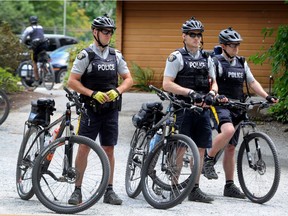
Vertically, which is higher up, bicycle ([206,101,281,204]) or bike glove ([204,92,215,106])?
bike glove ([204,92,215,106])

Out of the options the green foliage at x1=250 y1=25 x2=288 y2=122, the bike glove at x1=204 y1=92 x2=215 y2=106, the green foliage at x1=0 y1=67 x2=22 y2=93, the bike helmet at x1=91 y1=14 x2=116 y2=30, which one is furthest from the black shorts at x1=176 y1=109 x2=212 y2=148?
the green foliage at x1=0 y1=67 x2=22 y2=93

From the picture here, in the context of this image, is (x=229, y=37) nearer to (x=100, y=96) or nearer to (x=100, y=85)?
(x=100, y=85)

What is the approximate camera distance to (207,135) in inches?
371

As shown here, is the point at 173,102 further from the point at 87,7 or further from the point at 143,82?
→ the point at 87,7

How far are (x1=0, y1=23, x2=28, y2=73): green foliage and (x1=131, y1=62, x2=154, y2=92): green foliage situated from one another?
315cm

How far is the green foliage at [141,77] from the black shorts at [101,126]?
42.4 ft

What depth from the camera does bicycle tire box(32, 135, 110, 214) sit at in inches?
331

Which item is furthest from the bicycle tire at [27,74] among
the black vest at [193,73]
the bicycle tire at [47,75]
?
the black vest at [193,73]

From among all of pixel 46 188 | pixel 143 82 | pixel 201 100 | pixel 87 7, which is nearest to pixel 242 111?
pixel 201 100

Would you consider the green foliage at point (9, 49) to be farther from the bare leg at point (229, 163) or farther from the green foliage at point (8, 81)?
the bare leg at point (229, 163)

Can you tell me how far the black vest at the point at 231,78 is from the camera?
32.1ft

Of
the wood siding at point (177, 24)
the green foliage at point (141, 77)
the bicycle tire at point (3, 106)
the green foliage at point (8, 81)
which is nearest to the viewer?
the bicycle tire at point (3, 106)

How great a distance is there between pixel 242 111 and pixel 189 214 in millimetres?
1642

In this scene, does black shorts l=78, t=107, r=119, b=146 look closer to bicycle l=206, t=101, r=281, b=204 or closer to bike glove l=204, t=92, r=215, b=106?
bike glove l=204, t=92, r=215, b=106
